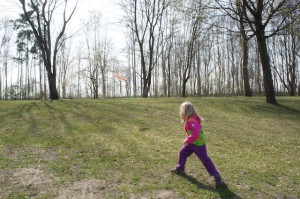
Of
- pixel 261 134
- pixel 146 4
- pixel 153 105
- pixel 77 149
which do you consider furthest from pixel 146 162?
pixel 146 4

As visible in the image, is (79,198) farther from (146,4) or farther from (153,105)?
(146,4)

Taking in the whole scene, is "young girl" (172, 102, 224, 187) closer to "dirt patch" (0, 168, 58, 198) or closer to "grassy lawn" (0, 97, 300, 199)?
"grassy lawn" (0, 97, 300, 199)

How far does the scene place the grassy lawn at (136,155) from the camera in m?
6.31

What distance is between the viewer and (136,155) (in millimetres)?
8734

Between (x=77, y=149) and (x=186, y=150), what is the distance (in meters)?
4.08

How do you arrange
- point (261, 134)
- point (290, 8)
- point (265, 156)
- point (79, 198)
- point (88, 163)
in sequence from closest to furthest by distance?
point (79, 198)
point (88, 163)
point (265, 156)
point (261, 134)
point (290, 8)

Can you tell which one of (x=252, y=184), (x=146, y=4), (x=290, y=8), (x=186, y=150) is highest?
(x=146, y=4)

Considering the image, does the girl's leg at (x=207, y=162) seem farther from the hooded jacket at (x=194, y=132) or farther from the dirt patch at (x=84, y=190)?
the dirt patch at (x=84, y=190)

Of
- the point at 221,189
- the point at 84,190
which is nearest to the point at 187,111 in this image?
the point at 221,189

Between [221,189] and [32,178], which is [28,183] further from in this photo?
[221,189]

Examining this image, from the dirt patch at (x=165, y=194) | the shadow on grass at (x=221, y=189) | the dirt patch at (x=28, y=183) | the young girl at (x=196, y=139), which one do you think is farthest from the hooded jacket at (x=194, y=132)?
the dirt patch at (x=28, y=183)

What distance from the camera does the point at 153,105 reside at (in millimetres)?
18594

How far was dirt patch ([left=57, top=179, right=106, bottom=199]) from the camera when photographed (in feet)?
19.5

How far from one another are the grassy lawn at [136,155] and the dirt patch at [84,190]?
21 mm
